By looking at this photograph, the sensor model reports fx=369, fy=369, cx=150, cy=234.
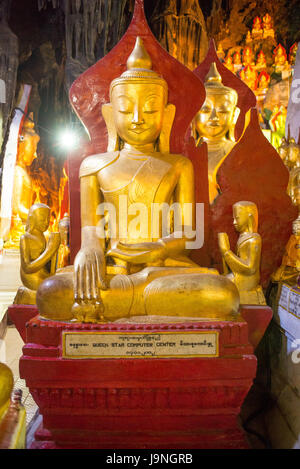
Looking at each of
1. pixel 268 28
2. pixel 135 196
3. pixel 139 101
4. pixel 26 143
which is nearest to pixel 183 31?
pixel 26 143

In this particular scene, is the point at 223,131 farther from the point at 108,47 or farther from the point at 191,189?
the point at 108,47

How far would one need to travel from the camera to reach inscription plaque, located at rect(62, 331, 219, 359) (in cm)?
162

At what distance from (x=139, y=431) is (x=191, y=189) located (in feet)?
4.62

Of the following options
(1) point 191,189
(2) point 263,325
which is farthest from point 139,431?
(1) point 191,189

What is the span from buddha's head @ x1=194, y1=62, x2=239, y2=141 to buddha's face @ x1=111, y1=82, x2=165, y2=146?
92cm

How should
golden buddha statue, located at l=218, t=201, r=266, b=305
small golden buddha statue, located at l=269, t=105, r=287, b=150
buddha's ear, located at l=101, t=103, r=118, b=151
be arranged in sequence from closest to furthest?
golden buddha statue, located at l=218, t=201, r=266, b=305 < buddha's ear, located at l=101, t=103, r=118, b=151 < small golden buddha statue, located at l=269, t=105, r=287, b=150

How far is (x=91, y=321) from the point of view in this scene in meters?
1.74

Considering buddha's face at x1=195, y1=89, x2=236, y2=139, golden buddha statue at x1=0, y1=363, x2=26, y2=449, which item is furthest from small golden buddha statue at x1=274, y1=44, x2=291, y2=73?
golden buddha statue at x1=0, y1=363, x2=26, y2=449

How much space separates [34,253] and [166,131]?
3.94 ft

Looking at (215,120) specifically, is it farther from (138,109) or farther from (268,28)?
(268,28)

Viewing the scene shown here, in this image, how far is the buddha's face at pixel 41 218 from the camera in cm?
212

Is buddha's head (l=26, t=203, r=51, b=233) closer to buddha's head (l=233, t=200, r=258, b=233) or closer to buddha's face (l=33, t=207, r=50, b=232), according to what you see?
buddha's face (l=33, t=207, r=50, b=232)

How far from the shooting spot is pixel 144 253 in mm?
2078

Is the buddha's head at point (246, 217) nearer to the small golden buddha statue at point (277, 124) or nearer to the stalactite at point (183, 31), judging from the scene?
the small golden buddha statue at point (277, 124)
